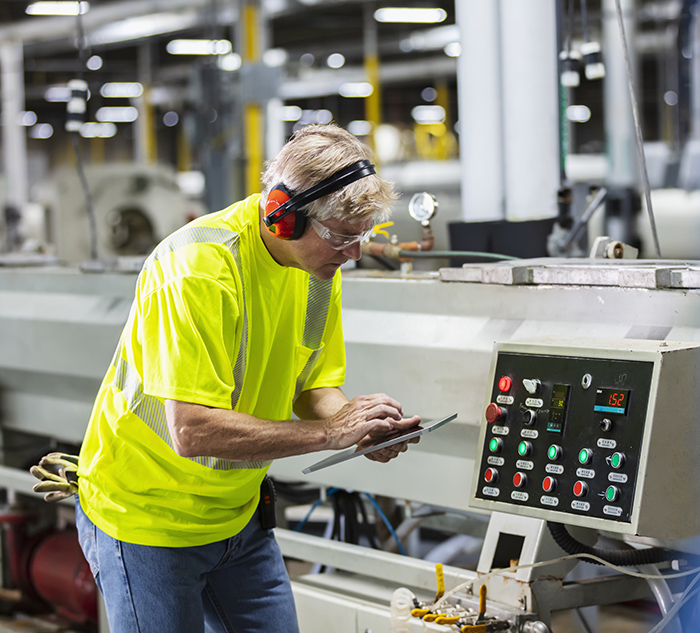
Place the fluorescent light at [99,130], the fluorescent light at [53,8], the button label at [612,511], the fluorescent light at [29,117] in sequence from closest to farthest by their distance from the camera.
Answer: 1. the button label at [612,511]
2. the fluorescent light at [53,8]
3. the fluorescent light at [29,117]
4. the fluorescent light at [99,130]

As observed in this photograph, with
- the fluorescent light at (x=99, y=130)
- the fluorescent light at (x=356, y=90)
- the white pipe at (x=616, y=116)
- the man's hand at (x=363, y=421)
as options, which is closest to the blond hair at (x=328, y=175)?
the man's hand at (x=363, y=421)

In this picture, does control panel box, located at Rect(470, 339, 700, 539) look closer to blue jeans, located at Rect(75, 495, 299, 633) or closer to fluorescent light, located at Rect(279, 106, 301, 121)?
blue jeans, located at Rect(75, 495, 299, 633)

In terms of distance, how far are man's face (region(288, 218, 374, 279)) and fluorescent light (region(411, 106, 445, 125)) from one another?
1436cm

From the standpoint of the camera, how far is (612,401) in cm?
114

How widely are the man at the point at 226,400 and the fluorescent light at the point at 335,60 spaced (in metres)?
11.5

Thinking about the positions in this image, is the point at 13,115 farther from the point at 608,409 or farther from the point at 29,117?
the point at 29,117

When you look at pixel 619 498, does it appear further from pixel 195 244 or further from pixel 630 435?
pixel 195 244

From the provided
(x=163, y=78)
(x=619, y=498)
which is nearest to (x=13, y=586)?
(x=619, y=498)

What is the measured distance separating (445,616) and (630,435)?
1.39 ft

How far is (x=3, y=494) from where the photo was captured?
297cm

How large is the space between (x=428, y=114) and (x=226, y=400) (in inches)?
593

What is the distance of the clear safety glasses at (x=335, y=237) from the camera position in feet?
3.96

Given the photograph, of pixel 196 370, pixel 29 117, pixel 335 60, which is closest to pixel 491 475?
pixel 196 370

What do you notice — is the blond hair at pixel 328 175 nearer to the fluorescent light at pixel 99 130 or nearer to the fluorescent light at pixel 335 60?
the fluorescent light at pixel 335 60
